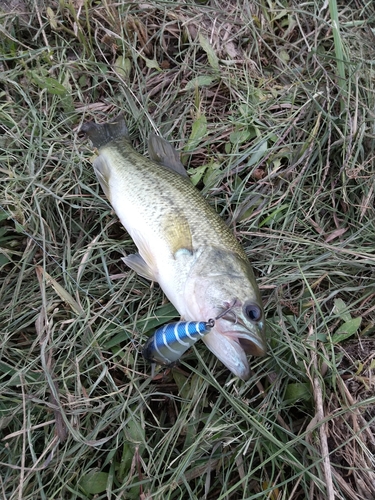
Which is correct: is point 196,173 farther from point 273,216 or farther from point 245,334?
point 245,334

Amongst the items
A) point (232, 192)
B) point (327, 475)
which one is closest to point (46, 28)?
point (232, 192)

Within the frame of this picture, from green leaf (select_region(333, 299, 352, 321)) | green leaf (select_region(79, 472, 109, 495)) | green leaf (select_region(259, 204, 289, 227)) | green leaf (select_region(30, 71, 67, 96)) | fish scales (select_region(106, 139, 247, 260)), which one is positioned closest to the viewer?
green leaf (select_region(79, 472, 109, 495))

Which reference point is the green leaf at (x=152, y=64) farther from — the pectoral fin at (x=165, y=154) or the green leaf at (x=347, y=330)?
the green leaf at (x=347, y=330)

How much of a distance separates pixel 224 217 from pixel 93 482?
1.90m

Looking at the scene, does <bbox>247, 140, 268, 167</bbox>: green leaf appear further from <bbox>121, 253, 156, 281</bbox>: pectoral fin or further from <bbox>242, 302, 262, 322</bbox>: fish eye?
<bbox>242, 302, 262, 322</bbox>: fish eye

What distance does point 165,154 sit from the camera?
117 inches

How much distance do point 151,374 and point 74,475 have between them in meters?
0.67

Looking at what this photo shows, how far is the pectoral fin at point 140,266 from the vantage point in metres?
2.67

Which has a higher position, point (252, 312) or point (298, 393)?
point (252, 312)

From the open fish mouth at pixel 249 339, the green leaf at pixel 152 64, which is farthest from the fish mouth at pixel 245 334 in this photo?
the green leaf at pixel 152 64

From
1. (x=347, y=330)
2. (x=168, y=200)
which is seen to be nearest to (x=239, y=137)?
(x=168, y=200)

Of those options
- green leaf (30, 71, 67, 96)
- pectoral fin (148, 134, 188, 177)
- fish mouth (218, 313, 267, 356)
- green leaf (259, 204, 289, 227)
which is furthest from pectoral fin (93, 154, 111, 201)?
fish mouth (218, 313, 267, 356)

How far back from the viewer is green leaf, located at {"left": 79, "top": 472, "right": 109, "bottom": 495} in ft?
7.59

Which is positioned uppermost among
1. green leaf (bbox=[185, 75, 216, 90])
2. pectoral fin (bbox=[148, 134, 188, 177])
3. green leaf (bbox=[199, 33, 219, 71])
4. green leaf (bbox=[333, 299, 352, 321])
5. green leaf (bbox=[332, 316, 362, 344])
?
green leaf (bbox=[199, 33, 219, 71])
